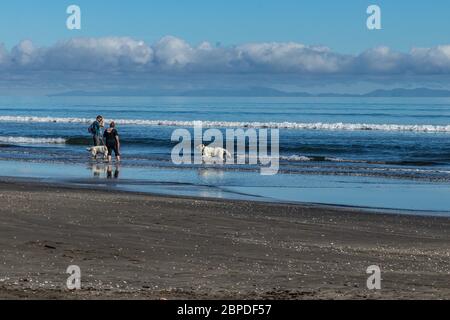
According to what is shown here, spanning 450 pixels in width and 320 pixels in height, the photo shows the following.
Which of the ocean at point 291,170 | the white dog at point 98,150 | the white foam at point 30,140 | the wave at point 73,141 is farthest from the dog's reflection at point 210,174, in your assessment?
the white foam at point 30,140

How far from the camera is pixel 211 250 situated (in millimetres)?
10891

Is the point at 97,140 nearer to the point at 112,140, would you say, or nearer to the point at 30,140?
the point at 112,140

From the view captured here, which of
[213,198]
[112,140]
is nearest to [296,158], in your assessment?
[112,140]

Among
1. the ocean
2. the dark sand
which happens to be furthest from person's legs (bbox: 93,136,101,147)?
the dark sand

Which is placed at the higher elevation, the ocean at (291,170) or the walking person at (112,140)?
the walking person at (112,140)

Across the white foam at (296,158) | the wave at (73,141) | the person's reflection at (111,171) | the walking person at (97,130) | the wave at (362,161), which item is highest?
the walking person at (97,130)

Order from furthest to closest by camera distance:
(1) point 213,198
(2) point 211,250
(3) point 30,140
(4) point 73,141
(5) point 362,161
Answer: (3) point 30,140 < (4) point 73,141 < (5) point 362,161 < (1) point 213,198 < (2) point 211,250

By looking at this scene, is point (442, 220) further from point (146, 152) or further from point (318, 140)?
point (318, 140)

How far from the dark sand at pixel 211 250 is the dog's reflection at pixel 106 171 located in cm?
748

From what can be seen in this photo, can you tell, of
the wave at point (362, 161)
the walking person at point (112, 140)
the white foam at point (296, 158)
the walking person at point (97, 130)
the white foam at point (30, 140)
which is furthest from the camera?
the white foam at point (30, 140)

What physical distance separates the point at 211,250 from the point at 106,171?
15588 mm

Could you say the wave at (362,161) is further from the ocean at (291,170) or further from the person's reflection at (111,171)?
the person's reflection at (111,171)

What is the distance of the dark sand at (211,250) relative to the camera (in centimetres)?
848

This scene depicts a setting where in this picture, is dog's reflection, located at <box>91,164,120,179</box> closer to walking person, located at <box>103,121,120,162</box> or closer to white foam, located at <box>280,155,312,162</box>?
walking person, located at <box>103,121,120,162</box>
